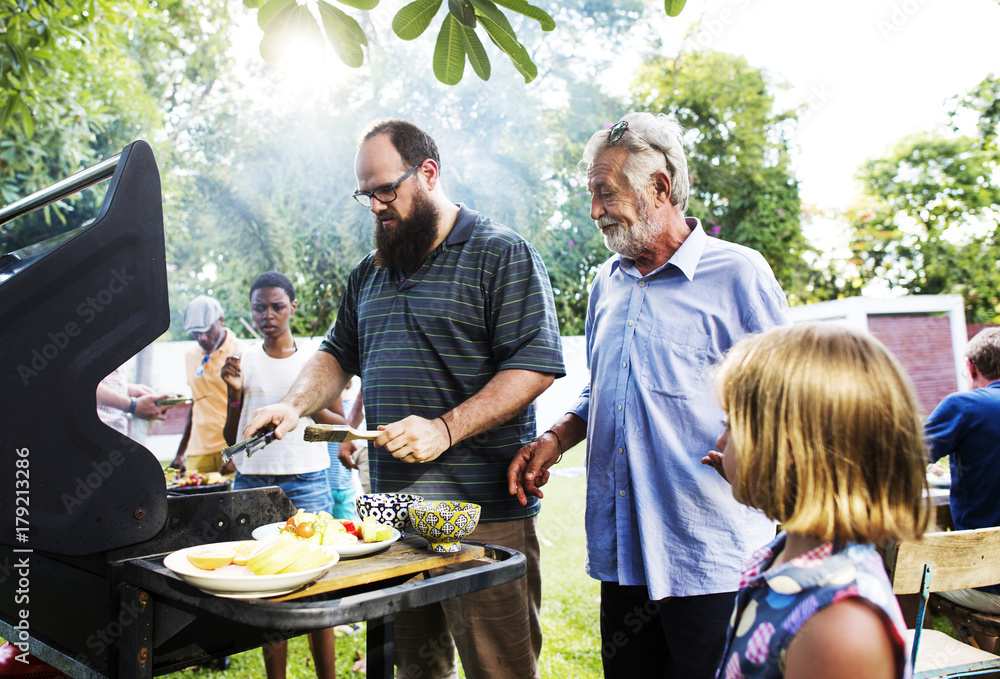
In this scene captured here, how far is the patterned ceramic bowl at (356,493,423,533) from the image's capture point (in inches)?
64.8

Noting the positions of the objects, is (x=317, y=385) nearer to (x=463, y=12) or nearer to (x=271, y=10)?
(x=271, y=10)

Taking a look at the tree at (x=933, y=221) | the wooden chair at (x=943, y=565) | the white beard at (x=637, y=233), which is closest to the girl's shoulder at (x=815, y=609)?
the white beard at (x=637, y=233)

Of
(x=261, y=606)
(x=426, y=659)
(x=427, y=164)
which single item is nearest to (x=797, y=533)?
(x=261, y=606)

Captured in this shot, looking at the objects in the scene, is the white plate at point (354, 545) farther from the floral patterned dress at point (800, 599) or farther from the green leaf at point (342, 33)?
the green leaf at point (342, 33)

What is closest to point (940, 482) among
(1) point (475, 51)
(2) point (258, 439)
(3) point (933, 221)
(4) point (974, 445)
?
(4) point (974, 445)

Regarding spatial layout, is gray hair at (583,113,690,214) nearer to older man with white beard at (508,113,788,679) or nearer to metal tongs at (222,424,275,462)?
older man with white beard at (508,113,788,679)

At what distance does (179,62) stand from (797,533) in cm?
1608

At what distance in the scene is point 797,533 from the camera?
43.7 inches

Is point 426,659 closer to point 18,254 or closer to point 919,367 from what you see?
point 18,254

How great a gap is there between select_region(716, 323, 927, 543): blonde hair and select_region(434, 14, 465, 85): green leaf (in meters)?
1.15

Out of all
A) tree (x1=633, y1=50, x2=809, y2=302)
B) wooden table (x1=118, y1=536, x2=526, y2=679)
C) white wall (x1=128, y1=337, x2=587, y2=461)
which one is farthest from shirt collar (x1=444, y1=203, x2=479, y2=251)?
tree (x1=633, y1=50, x2=809, y2=302)

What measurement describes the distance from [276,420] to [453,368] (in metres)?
0.54

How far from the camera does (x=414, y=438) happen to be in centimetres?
173

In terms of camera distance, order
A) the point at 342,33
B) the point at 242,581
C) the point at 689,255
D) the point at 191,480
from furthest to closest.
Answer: the point at 191,480 → the point at 689,255 → the point at 342,33 → the point at 242,581
